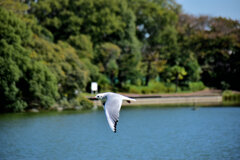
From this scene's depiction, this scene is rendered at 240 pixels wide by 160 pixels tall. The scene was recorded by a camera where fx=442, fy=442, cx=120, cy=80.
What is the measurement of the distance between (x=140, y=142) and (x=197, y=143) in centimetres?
241

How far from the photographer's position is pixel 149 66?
51.8m

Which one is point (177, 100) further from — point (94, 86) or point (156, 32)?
point (156, 32)

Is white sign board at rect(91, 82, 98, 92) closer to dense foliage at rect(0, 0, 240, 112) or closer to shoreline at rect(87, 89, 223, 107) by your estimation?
dense foliage at rect(0, 0, 240, 112)

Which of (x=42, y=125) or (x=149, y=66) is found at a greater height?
(x=149, y=66)

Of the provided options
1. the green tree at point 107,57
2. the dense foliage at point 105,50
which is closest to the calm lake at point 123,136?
the dense foliage at point 105,50

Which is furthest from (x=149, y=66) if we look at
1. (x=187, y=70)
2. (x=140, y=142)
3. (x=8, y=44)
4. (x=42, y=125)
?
(x=140, y=142)

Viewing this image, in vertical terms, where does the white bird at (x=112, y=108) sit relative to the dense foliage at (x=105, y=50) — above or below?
below

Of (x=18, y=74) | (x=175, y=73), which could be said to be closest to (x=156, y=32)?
(x=175, y=73)

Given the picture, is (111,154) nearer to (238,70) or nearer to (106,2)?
(106,2)

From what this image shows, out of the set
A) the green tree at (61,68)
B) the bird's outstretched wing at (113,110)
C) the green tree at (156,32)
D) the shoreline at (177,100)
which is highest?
the green tree at (156,32)

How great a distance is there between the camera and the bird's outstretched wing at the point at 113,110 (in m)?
9.11

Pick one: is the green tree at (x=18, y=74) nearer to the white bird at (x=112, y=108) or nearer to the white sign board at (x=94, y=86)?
the white sign board at (x=94, y=86)

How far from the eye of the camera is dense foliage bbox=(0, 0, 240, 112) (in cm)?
2923

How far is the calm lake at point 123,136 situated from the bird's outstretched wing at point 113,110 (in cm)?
513
